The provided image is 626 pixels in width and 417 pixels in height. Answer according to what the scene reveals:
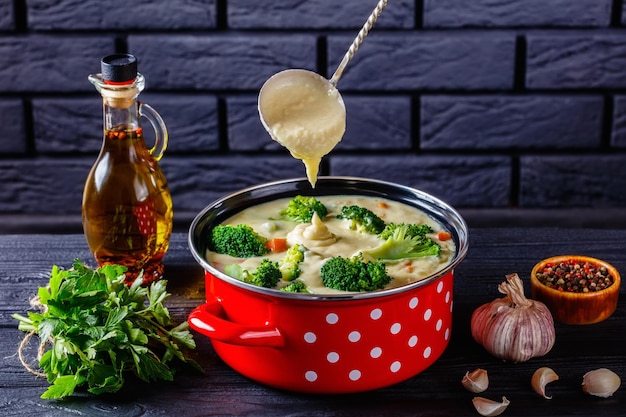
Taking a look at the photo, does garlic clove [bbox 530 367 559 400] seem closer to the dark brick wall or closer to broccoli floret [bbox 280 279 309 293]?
broccoli floret [bbox 280 279 309 293]

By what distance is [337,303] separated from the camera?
1.21 metres

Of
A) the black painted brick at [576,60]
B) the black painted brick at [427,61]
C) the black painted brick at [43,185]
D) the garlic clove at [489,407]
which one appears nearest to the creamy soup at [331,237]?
the garlic clove at [489,407]

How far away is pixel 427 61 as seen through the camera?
2.74m

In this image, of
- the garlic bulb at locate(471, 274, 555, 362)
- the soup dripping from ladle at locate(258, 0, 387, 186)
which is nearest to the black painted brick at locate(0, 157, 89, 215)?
the soup dripping from ladle at locate(258, 0, 387, 186)

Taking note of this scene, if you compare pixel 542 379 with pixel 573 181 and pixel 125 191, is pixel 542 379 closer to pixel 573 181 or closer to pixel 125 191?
pixel 125 191

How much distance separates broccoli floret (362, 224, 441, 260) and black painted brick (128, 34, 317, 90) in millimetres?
1378

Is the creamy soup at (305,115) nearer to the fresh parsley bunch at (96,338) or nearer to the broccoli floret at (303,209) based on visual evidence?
the broccoli floret at (303,209)

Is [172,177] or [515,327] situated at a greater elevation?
[515,327]

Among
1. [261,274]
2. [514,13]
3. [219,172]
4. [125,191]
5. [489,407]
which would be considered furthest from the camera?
[219,172]

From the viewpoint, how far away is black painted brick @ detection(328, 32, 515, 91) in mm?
2707

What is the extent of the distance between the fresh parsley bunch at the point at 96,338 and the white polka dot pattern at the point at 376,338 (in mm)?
230

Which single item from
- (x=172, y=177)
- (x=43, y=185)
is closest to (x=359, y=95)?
(x=172, y=177)

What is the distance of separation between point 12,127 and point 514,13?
1.62 metres

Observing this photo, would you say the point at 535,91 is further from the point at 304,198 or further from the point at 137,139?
the point at 137,139
